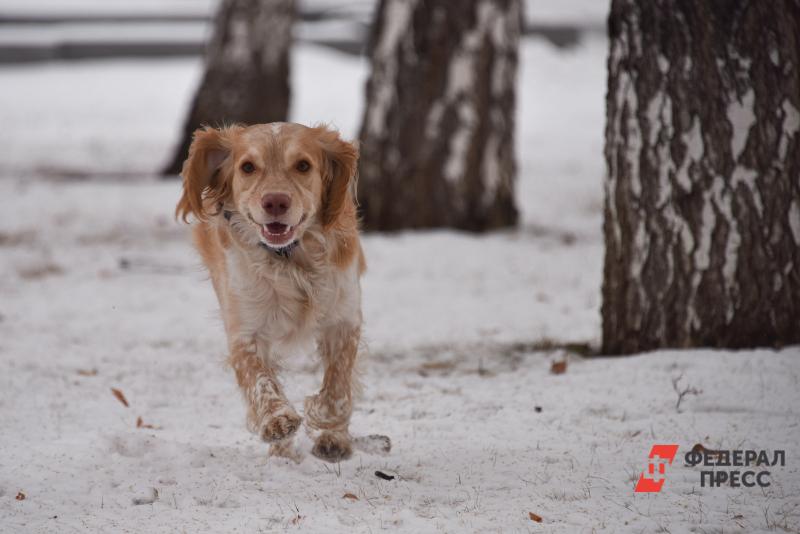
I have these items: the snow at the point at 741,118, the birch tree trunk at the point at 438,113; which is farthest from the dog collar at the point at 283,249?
the birch tree trunk at the point at 438,113

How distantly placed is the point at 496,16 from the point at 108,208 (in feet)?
14.0

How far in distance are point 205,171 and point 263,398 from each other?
1.02 meters

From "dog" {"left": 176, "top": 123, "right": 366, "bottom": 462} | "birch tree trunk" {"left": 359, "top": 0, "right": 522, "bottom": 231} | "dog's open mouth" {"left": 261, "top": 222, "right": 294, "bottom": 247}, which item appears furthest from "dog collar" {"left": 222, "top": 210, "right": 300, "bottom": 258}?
"birch tree trunk" {"left": 359, "top": 0, "right": 522, "bottom": 231}

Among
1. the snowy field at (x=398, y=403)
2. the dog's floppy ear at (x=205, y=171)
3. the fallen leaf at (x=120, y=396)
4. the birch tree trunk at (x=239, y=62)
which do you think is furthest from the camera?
the birch tree trunk at (x=239, y=62)

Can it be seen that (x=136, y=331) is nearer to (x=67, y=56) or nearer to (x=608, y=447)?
(x=608, y=447)

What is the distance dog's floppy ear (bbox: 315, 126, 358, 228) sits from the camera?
156 inches

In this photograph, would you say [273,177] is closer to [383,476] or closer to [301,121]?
[383,476]

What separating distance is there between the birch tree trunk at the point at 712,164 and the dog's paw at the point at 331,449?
69.5 inches

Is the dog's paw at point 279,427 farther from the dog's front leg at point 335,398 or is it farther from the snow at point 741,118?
the snow at point 741,118

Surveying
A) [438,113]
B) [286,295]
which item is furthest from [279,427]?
[438,113]

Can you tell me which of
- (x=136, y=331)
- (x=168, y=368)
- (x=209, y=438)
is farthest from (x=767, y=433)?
(x=136, y=331)

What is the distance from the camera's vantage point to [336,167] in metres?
4.02

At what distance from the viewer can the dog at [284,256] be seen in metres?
3.63

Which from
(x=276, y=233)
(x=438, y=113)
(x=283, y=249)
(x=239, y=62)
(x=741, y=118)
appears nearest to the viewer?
(x=276, y=233)
